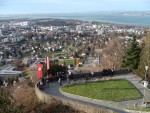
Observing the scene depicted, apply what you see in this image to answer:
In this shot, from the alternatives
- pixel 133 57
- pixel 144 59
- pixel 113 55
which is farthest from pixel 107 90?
pixel 113 55

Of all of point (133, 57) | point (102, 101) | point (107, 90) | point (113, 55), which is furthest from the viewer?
point (113, 55)

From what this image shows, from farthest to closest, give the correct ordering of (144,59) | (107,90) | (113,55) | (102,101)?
1. (113,55)
2. (144,59)
3. (107,90)
4. (102,101)

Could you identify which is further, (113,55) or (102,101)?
(113,55)

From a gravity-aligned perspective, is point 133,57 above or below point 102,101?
above

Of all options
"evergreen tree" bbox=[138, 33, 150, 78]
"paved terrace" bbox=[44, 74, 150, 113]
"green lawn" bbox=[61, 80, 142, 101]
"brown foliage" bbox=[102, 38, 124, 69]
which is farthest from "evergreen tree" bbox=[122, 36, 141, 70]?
"brown foliage" bbox=[102, 38, 124, 69]

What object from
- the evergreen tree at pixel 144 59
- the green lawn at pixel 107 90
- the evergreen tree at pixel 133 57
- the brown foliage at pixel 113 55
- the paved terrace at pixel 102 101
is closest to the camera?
the paved terrace at pixel 102 101

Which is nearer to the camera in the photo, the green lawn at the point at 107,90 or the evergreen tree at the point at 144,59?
the green lawn at the point at 107,90

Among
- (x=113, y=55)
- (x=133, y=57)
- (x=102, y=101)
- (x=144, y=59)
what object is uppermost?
(x=144, y=59)

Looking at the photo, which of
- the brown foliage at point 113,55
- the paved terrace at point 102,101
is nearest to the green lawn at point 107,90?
the paved terrace at point 102,101

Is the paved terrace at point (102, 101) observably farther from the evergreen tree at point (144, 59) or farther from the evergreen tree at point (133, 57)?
the evergreen tree at point (133, 57)

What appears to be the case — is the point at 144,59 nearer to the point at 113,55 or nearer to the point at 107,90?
the point at 107,90
